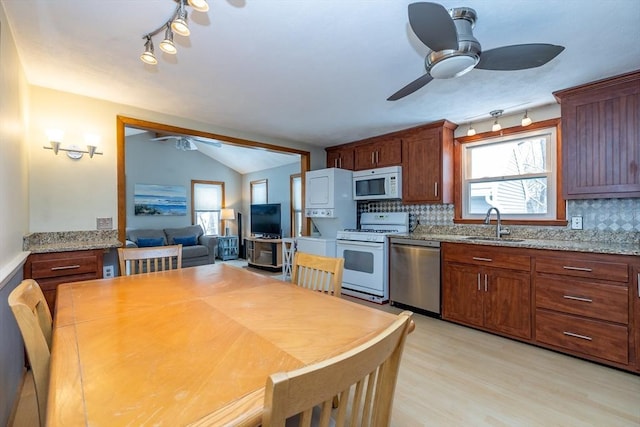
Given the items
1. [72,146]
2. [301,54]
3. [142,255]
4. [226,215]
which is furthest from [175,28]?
[226,215]

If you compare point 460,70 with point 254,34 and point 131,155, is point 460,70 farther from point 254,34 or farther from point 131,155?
point 131,155

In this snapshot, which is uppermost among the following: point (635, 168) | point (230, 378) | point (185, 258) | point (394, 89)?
point (394, 89)

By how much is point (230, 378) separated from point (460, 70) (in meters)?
1.88

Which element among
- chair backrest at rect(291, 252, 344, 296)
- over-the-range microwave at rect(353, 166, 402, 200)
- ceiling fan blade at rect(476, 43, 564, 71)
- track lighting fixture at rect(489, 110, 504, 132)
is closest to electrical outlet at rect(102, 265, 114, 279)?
chair backrest at rect(291, 252, 344, 296)

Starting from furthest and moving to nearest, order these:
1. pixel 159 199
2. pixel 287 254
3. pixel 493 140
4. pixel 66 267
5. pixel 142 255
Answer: pixel 159 199, pixel 287 254, pixel 493 140, pixel 66 267, pixel 142 255

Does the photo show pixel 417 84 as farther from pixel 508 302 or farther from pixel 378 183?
pixel 378 183

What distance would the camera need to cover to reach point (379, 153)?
4.24 meters

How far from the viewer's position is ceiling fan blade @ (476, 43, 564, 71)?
155cm

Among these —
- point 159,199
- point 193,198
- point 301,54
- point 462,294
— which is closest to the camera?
point 301,54

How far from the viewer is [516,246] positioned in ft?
8.70

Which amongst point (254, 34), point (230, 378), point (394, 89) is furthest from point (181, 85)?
point (230, 378)

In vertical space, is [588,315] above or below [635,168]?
below

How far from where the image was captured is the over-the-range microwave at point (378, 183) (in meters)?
3.96

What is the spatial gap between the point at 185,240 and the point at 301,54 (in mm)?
5313
